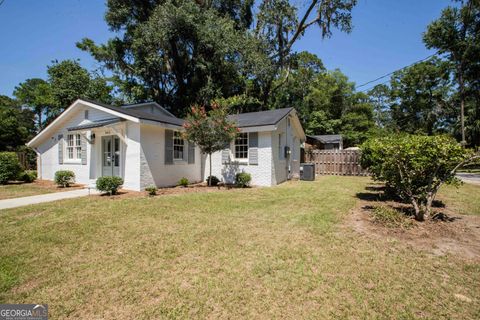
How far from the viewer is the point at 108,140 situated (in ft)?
37.3

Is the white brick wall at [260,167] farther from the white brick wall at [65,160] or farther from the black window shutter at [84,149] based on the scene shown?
the black window shutter at [84,149]

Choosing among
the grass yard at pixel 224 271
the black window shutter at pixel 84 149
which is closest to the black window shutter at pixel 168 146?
the black window shutter at pixel 84 149

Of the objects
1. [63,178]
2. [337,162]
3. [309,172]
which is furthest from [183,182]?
[337,162]

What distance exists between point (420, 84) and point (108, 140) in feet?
129

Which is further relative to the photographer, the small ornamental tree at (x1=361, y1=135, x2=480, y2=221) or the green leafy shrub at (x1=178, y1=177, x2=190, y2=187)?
→ the green leafy shrub at (x1=178, y1=177, x2=190, y2=187)

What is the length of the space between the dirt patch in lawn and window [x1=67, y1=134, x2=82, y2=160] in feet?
44.7

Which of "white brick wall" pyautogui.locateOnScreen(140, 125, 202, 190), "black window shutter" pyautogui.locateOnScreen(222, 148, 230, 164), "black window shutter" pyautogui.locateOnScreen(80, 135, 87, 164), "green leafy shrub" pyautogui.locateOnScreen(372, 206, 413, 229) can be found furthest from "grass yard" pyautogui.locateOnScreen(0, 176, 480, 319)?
"black window shutter" pyautogui.locateOnScreen(222, 148, 230, 164)

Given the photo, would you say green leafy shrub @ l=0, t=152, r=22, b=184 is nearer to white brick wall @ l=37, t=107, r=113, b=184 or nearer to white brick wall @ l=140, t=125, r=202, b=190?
white brick wall @ l=37, t=107, r=113, b=184

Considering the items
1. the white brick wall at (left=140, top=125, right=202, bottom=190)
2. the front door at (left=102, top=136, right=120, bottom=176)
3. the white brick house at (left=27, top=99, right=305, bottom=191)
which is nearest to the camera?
the white brick wall at (left=140, top=125, right=202, bottom=190)

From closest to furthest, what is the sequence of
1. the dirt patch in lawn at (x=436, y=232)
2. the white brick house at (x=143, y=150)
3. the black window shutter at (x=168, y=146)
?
the dirt patch in lawn at (x=436, y=232), the white brick house at (x=143, y=150), the black window shutter at (x=168, y=146)

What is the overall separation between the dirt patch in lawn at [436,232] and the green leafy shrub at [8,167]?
1628 centimetres

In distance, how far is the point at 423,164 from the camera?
17.8ft

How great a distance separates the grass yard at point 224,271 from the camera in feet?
8.34

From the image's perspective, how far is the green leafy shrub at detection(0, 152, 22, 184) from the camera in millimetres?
12066
